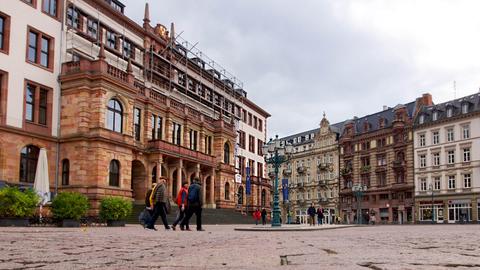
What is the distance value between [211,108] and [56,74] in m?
23.9

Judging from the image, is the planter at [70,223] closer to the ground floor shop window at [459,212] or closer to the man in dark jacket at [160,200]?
the man in dark jacket at [160,200]

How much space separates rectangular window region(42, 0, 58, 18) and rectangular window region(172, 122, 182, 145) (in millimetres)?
13776

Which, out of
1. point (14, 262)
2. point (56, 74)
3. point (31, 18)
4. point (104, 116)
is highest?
point (31, 18)

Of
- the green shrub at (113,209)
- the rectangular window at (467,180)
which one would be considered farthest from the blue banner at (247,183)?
the green shrub at (113,209)

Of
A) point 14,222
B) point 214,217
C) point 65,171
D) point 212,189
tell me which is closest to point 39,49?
point 65,171

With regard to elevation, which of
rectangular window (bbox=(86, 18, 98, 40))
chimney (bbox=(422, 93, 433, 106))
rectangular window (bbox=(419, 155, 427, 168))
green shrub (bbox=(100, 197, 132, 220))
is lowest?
green shrub (bbox=(100, 197, 132, 220))

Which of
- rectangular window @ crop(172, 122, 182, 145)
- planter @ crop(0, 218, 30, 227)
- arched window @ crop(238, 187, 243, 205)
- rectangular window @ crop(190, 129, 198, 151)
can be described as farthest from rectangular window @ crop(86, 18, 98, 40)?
arched window @ crop(238, 187, 243, 205)

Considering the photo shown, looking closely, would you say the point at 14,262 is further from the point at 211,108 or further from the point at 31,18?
the point at 211,108

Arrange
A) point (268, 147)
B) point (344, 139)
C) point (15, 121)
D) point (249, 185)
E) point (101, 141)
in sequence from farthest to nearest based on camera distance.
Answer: point (344, 139) < point (249, 185) < point (101, 141) < point (15, 121) < point (268, 147)

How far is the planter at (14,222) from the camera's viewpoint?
66.0 ft

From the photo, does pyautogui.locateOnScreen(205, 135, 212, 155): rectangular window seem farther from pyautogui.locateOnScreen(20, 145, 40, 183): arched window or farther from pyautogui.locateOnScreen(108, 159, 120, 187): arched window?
pyautogui.locateOnScreen(20, 145, 40, 183): arched window

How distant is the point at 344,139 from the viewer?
8369cm

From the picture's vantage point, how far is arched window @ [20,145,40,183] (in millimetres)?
30922

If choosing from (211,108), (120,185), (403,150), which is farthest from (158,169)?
(403,150)
